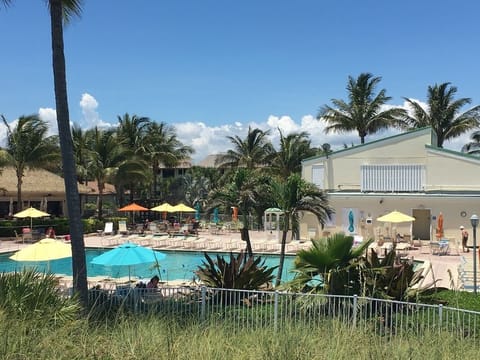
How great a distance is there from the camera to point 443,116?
43.0m

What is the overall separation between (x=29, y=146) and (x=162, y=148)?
15.0 metres

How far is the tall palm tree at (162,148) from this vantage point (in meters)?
44.7

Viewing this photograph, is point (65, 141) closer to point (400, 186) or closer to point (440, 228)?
point (440, 228)

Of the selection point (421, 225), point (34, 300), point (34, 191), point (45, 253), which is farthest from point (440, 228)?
point (34, 191)

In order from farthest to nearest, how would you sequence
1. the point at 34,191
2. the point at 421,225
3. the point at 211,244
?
the point at 34,191 → the point at 421,225 → the point at 211,244

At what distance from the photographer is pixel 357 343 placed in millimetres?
5543

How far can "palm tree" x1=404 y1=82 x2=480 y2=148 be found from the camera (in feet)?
A: 138

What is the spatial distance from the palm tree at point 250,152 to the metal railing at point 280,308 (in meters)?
36.6

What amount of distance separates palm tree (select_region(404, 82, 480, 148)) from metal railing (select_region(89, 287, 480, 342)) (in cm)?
3614

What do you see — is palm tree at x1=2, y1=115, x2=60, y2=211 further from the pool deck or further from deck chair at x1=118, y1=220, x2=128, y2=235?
deck chair at x1=118, y1=220, x2=128, y2=235

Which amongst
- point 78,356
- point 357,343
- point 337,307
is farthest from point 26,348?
point 337,307

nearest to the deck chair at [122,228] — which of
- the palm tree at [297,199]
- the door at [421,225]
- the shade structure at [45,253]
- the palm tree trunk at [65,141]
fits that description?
the door at [421,225]

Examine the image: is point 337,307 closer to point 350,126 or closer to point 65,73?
point 65,73

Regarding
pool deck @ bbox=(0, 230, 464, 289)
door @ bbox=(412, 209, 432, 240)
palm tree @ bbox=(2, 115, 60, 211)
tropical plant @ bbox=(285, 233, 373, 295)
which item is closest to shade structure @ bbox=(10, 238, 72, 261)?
tropical plant @ bbox=(285, 233, 373, 295)
